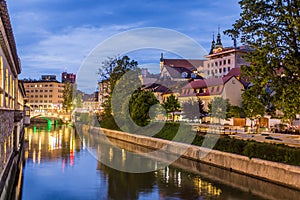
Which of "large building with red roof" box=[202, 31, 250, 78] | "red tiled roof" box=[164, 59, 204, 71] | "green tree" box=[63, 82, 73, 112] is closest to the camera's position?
"green tree" box=[63, 82, 73, 112]

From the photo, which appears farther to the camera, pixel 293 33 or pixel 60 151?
pixel 60 151

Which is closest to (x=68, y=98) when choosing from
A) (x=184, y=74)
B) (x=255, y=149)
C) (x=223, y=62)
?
(x=184, y=74)

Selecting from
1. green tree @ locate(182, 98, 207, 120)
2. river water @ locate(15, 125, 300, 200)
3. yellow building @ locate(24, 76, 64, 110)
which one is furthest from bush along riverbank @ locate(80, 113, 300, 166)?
yellow building @ locate(24, 76, 64, 110)

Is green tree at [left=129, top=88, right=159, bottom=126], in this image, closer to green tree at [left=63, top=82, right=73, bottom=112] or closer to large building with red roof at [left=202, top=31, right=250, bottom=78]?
green tree at [left=63, top=82, right=73, bottom=112]

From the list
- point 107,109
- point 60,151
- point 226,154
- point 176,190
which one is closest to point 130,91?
point 107,109

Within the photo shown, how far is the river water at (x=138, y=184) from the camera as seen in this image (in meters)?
23.5

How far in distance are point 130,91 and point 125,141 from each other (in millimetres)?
9404

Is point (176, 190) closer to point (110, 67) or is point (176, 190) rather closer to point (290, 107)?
point (290, 107)

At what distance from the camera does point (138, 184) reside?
27281 millimetres

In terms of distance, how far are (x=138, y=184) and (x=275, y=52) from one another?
1203 centimetres

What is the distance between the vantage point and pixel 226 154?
3112 cm

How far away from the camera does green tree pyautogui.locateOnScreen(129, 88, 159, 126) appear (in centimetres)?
5722

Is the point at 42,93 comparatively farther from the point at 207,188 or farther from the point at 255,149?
the point at 207,188

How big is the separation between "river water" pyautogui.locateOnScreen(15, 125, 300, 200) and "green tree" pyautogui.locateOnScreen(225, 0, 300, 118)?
5353mm
